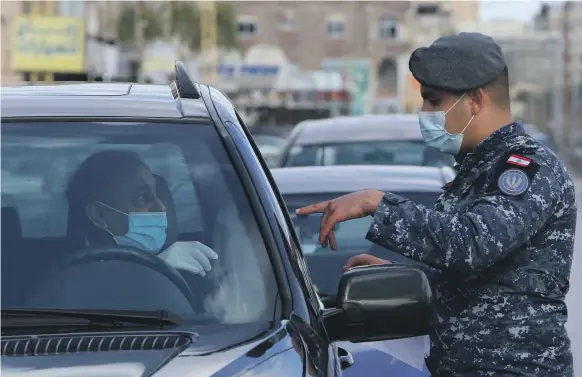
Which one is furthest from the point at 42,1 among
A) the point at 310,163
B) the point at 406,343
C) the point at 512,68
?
the point at 406,343

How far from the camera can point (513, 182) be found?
339 cm

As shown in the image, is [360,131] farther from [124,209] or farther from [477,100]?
[124,209]

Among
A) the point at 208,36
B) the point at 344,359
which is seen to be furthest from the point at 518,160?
the point at 208,36

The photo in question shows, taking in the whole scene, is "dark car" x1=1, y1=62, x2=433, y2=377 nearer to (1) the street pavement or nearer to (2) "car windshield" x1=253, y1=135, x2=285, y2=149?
(1) the street pavement

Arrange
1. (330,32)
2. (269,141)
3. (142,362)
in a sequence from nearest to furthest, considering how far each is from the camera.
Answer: (142,362)
(269,141)
(330,32)

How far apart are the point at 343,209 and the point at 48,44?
38.1m

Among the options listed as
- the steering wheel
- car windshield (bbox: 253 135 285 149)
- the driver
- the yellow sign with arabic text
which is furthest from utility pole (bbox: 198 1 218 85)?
the steering wheel

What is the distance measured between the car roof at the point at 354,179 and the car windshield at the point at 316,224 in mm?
34

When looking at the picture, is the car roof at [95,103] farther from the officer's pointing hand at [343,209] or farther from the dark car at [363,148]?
the dark car at [363,148]

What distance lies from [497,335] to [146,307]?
930 mm

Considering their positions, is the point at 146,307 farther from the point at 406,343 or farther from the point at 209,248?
the point at 406,343

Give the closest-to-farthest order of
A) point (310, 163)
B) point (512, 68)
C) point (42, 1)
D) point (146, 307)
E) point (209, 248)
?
point (146, 307), point (209, 248), point (310, 163), point (42, 1), point (512, 68)

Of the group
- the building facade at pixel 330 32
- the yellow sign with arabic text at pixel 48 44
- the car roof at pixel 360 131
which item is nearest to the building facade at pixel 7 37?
the yellow sign with arabic text at pixel 48 44

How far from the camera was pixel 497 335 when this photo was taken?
136 inches
